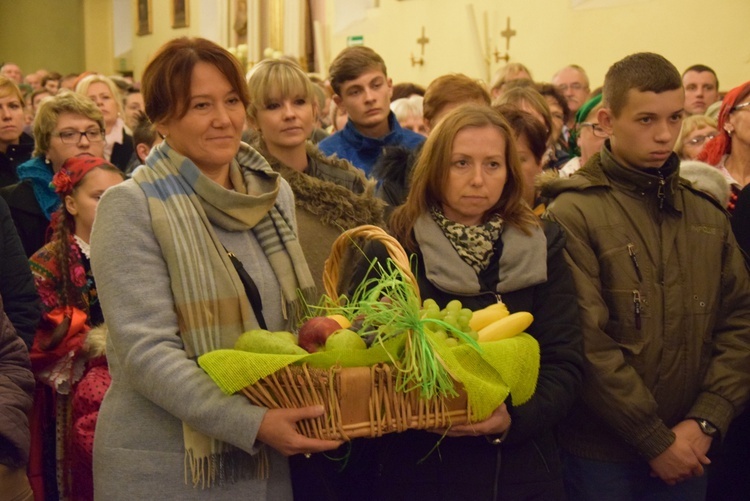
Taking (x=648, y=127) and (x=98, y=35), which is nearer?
(x=648, y=127)

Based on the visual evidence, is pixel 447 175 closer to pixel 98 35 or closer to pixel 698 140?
pixel 698 140

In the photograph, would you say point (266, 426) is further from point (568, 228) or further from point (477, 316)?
point (568, 228)

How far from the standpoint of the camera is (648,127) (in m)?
3.05

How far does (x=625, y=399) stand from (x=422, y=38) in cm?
937

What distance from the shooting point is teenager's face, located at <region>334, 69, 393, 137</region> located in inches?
178

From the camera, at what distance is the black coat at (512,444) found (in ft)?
8.32

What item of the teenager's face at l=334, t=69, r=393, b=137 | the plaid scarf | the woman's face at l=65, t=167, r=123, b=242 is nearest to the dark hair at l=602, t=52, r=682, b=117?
the plaid scarf

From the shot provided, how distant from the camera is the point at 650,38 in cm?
863

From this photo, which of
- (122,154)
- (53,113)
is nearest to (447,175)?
(53,113)

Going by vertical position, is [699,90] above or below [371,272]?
above

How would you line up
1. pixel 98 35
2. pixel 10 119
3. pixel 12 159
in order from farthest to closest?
pixel 98 35 → pixel 12 159 → pixel 10 119

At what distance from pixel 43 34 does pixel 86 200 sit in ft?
62.5

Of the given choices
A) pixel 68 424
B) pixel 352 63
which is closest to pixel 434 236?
pixel 68 424

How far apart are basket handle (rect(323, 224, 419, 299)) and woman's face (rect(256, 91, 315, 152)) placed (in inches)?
39.1
